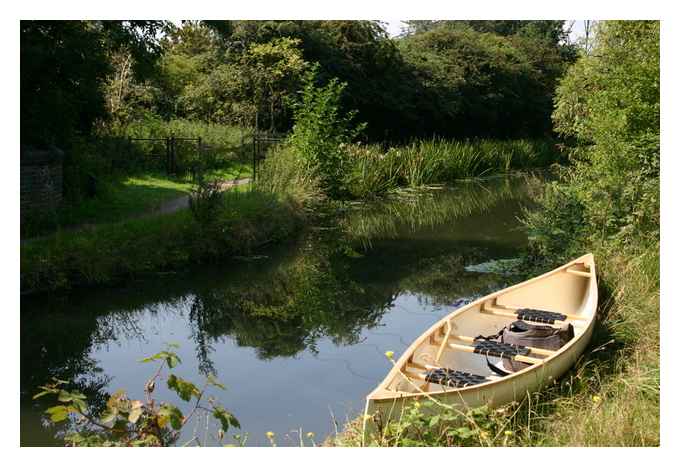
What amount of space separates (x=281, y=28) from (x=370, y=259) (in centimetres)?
1087

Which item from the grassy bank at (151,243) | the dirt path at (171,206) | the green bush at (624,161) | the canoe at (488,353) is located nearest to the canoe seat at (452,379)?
the canoe at (488,353)

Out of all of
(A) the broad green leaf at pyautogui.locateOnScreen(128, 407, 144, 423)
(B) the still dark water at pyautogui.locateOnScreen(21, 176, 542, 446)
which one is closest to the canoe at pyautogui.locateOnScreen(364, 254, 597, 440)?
(B) the still dark water at pyautogui.locateOnScreen(21, 176, 542, 446)

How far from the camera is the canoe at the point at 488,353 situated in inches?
180

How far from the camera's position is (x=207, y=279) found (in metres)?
9.64

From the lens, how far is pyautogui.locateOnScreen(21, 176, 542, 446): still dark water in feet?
19.9

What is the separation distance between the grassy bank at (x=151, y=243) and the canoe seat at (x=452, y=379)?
5.03 m

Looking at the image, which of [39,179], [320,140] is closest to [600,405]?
[39,179]

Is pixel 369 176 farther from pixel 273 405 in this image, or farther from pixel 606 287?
pixel 273 405

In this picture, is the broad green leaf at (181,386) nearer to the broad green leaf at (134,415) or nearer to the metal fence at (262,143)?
the broad green leaf at (134,415)

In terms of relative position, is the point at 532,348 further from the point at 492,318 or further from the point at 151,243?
the point at 151,243

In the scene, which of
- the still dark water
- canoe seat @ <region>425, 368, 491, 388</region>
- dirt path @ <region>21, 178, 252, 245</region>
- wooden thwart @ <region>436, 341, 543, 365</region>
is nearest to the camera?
canoe seat @ <region>425, 368, 491, 388</region>

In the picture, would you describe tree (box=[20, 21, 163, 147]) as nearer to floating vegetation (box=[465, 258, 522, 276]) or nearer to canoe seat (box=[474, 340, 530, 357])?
floating vegetation (box=[465, 258, 522, 276])

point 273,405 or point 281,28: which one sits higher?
point 281,28
